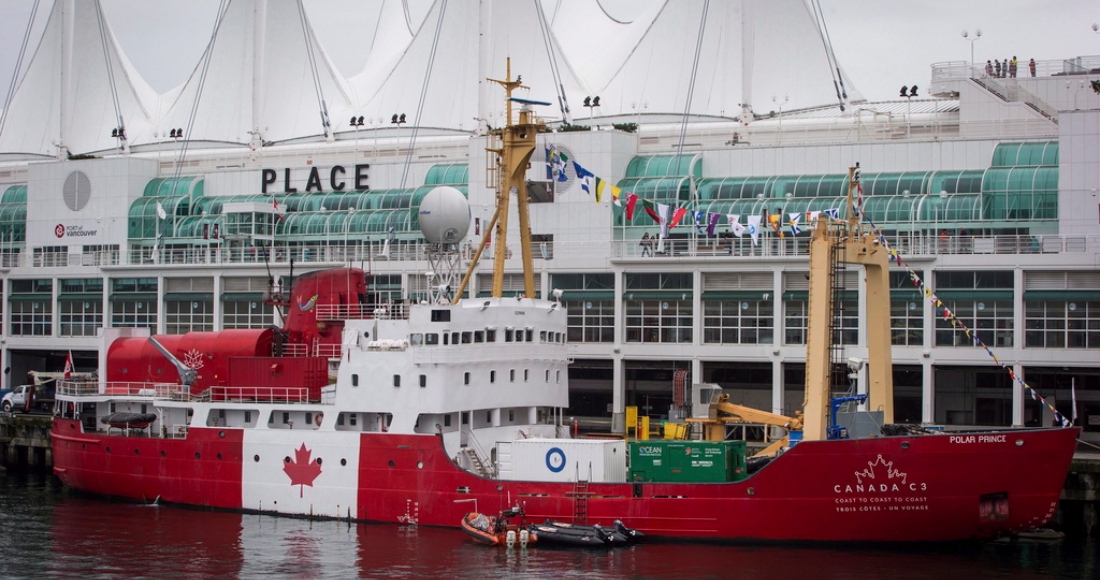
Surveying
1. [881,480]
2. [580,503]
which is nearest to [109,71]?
[580,503]

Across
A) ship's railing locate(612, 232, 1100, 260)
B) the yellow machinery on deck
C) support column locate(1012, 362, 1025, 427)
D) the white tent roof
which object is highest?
the white tent roof

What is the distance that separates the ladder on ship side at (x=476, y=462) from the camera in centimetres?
4041

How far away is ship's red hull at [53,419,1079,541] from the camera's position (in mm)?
35562

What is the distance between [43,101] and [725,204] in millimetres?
57654

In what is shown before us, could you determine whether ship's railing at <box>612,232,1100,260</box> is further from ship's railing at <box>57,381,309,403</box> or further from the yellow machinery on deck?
ship's railing at <box>57,381,309,403</box>

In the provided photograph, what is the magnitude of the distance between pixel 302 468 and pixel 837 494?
1552 centimetres

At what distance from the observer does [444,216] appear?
4288cm

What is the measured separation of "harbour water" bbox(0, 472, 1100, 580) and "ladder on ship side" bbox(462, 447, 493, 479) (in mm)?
2076

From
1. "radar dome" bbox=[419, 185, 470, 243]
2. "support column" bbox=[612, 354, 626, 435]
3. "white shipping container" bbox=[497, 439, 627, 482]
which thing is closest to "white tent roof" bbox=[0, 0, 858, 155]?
"support column" bbox=[612, 354, 626, 435]

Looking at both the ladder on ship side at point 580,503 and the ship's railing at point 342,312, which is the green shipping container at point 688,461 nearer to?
the ladder on ship side at point 580,503

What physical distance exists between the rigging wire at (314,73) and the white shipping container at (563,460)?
2021 inches

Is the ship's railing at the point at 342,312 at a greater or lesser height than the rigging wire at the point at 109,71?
lesser

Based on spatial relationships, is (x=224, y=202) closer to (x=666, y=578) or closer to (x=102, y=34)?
(x=102, y=34)

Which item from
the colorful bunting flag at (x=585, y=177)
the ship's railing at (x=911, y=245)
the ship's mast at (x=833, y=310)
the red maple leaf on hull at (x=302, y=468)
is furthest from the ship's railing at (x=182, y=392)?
the ship's railing at (x=911, y=245)
